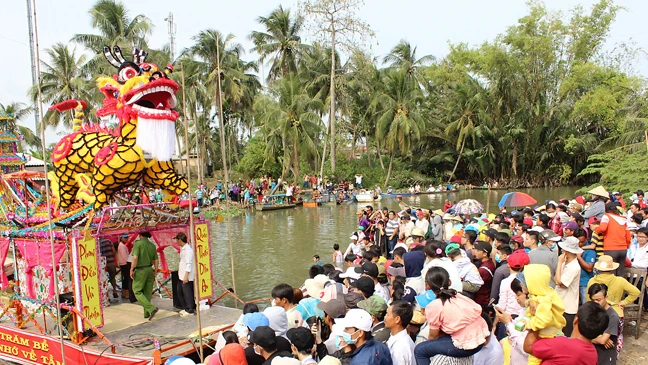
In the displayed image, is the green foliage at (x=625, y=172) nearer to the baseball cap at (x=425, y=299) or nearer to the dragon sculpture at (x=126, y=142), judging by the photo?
the baseball cap at (x=425, y=299)

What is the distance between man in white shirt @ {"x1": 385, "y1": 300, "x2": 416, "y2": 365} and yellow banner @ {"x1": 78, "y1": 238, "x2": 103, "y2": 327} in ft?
13.8

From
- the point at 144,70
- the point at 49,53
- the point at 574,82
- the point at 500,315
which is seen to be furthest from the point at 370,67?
the point at 500,315

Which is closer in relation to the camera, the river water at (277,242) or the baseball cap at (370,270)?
the baseball cap at (370,270)

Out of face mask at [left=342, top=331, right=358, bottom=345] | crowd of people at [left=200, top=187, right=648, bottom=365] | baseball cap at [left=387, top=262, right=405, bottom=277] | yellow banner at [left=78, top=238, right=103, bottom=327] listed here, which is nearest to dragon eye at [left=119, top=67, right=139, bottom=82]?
yellow banner at [left=78, top=238, right=103, bottom=327]

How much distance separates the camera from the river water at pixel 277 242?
36.8 feet

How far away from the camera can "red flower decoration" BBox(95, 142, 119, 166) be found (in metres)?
6.39

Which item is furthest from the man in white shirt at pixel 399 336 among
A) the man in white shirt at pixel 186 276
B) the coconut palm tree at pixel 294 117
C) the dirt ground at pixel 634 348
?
the coconut palm tree at pixel 294 117

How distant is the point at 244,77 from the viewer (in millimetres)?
31375

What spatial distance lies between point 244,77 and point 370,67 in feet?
26.9

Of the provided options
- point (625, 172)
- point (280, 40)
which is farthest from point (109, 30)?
point (625, 172)

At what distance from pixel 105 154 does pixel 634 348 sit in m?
6.87

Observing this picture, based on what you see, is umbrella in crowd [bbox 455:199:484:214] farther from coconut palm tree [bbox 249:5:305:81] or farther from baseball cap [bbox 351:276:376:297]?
coconut palm tree [bbox 249:5:305:81]

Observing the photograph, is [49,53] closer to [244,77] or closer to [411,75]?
[244,77]

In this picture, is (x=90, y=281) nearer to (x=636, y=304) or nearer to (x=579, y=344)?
(x=579, y=344)
